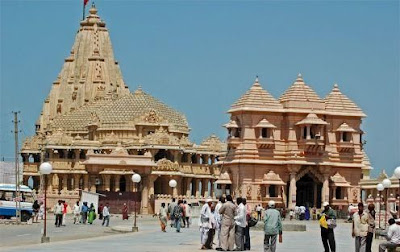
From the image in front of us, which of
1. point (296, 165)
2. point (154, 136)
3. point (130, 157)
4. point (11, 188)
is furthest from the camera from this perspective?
point (154, 136)

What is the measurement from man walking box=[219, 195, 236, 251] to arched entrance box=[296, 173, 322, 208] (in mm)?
48475

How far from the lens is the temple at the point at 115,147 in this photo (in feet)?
Result: 297

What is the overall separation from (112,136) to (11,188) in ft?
105

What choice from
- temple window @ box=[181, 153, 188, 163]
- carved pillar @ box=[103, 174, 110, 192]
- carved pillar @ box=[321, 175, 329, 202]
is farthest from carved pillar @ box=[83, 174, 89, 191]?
carved pillar @ box=[321, 175, 329, 202]

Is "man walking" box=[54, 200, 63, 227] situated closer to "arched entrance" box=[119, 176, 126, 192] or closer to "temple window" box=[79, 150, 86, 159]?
"arched entrance" box=[119, 176, 126, 192]

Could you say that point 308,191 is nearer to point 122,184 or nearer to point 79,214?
point 122,184

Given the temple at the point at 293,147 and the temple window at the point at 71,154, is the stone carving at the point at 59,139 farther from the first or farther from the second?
the temple at the point at 293,147

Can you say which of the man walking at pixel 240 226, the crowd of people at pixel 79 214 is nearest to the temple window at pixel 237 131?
the crowd of people at pixel 79 214

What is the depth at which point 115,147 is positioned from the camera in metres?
99.8

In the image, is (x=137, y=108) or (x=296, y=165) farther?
(x=137, y=108)

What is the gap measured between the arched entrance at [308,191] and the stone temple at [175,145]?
3.5 inches

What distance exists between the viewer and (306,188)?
8162 centimetres

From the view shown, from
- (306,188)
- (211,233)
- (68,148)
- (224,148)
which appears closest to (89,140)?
(68,148)

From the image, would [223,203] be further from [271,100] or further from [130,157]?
[130,157]
